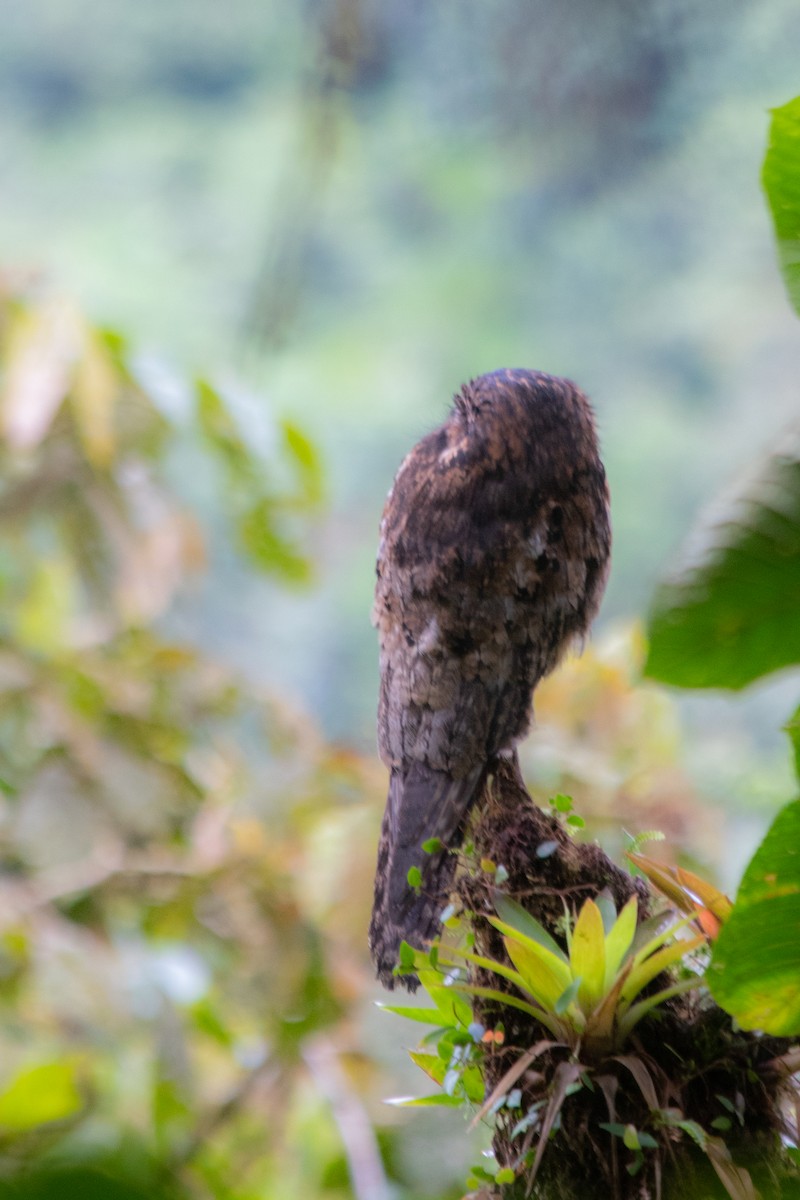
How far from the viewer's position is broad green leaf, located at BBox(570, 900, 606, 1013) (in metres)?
0.74

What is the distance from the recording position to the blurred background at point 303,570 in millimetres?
1837

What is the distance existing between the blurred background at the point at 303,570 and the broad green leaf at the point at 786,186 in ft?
0.39

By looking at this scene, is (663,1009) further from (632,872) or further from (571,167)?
(571,167)

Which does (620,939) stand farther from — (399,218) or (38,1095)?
(399,218)

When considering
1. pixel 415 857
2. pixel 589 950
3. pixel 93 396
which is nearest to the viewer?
pixel 589 950

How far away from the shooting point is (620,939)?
0.75 m

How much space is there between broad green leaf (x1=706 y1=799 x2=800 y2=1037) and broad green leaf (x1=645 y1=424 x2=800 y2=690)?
10 cm

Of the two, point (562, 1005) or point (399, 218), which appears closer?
point (562, 1005)

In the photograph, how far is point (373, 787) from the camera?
2.32 metres

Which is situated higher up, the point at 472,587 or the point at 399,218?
the point at 399,218

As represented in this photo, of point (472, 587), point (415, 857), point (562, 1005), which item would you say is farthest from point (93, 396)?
point (562, 1005)

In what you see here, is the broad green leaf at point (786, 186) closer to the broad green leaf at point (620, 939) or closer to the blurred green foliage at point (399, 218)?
the broad green leaf at point (620, 939)

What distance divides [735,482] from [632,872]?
1.36 feet

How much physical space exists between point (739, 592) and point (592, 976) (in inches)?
11.2
